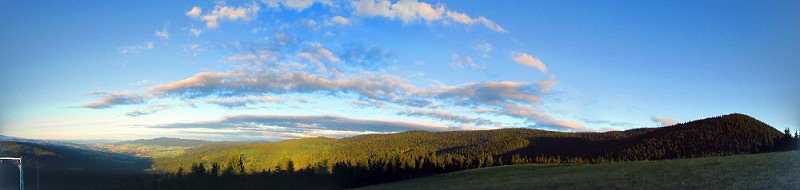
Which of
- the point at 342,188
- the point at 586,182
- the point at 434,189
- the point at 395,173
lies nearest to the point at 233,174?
the point at 342,188

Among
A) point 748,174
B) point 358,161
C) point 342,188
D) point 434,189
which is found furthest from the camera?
point 358,161

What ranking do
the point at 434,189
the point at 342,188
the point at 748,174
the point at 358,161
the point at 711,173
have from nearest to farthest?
the point at 748,174 < the point at 711,173 < the point at 434,189 < the point at 342,188 < the point at 358,161

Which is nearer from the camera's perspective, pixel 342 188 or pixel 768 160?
pixel 768 160

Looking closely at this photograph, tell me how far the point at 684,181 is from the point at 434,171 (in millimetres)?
119265

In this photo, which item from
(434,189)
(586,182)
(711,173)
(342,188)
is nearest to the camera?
(711,173)

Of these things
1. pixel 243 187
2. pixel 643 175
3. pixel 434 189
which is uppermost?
pixel 643 175

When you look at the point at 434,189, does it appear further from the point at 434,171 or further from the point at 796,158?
the point at 434,171

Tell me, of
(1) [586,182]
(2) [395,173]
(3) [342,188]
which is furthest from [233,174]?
(1) [586,182]

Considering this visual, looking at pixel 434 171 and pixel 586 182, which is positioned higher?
pixel 586 182

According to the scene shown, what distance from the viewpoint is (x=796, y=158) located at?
41625 mm

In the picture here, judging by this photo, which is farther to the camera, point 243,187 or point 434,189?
point 243,187

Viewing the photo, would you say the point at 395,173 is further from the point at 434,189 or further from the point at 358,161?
the point at 434,189

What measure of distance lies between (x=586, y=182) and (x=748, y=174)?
11.4 m

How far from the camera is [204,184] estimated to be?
148 meters
